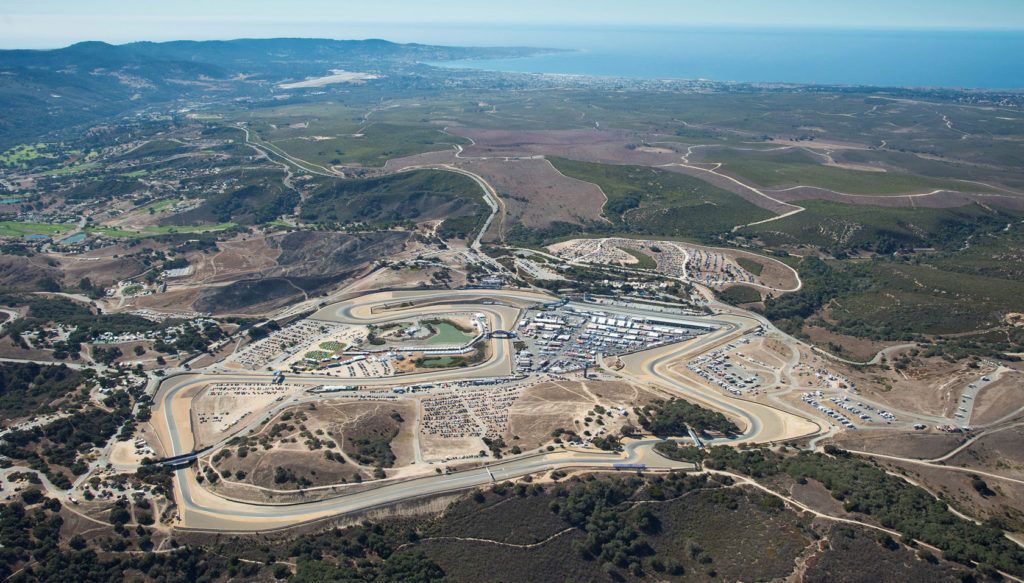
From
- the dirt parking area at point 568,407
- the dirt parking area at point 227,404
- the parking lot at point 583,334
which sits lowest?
the dirt parking area at point 227,404

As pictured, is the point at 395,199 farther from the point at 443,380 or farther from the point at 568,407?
the point at 568,407

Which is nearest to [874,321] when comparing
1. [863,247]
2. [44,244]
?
→ [863,247]

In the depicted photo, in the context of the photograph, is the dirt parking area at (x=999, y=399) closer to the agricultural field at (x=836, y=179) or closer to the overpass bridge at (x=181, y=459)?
the overpass bridge at (x=181, y=459)

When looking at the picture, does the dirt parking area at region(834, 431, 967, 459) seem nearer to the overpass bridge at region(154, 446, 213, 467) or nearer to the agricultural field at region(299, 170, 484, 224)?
the overpass bridge at region(154, 446, 213, 467)

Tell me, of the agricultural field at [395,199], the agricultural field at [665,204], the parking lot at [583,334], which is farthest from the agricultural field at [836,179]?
the parking lot at [583,334]

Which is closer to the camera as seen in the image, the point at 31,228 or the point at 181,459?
the point at 181,459

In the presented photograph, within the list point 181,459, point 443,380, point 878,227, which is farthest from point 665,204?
point 181,459

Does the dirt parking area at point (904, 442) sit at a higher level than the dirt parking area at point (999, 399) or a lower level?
lower

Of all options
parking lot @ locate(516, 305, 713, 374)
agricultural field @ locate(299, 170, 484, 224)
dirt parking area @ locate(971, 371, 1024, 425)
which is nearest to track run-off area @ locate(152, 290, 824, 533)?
parking lot @ locate(516, 305, 713, 374)
